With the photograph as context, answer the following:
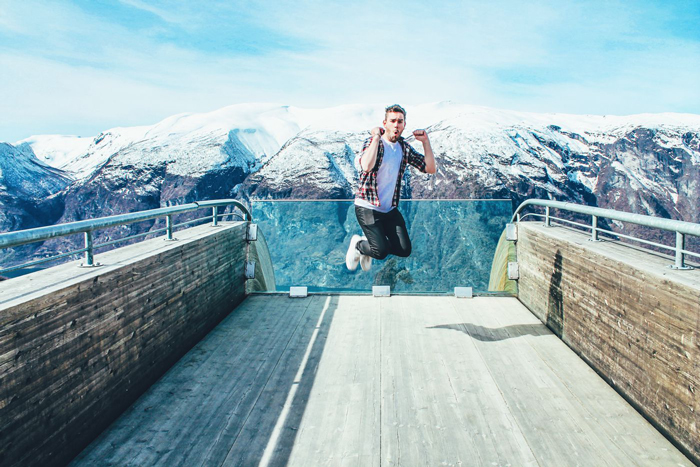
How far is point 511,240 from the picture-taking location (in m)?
5.36

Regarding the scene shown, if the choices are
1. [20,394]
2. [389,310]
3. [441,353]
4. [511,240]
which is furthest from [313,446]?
[511,240]

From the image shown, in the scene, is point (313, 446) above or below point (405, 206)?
→ below

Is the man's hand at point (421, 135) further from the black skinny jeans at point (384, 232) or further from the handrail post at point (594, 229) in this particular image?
the handrail post at point (594, 229)

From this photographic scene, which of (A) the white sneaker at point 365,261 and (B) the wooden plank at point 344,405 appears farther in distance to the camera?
(A) the white sneaker at point 365,261

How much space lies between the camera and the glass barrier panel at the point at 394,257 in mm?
5738

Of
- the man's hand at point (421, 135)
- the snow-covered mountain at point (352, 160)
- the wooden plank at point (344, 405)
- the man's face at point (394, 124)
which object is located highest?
the snow-covered mountain at point (352, 160)

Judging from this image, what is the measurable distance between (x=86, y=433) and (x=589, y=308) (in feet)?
11.1

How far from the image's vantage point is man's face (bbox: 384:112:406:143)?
3.27 metres

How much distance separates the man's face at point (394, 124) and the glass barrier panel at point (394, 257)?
2.63 m

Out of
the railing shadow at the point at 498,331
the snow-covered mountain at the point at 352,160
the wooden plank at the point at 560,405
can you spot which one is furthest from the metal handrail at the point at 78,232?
the snow-covered mountain at the point at 352,160

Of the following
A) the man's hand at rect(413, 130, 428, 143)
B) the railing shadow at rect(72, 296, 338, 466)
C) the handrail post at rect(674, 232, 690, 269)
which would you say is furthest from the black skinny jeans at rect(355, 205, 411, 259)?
the handrail post at rect(674, 232, 690, 269)

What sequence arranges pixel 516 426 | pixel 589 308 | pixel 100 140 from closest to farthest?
1. pixel 516 426
2. pixel 589 308
3. pixel 100 140

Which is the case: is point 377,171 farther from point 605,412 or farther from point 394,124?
point 605,412

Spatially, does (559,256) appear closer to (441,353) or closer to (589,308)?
(589,308)
